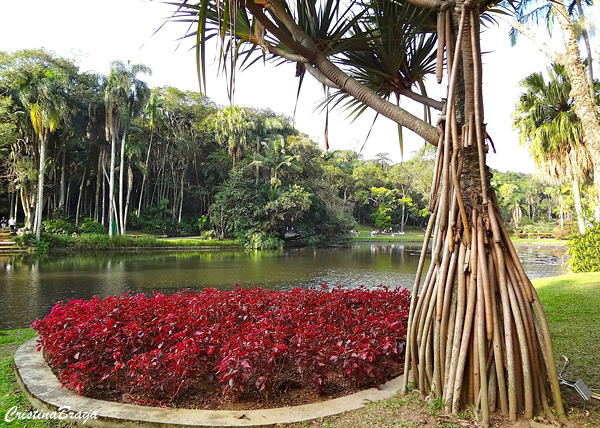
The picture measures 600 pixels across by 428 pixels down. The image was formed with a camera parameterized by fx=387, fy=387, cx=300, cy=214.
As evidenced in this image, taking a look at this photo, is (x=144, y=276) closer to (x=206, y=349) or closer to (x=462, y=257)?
(x=206, y=349)

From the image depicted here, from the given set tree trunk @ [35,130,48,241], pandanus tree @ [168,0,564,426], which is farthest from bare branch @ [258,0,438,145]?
tree trunk @ [35,130,48,241]

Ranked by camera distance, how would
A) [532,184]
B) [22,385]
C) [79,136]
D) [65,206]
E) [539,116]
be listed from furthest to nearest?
1. [532,184]
2. [65,206]
3. [79,136]
4. [539,116]
5. [22,385]

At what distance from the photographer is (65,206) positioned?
27.1 m

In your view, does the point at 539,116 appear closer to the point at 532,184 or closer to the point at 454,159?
the point at 454,159

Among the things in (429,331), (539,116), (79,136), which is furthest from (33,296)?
(79,136)

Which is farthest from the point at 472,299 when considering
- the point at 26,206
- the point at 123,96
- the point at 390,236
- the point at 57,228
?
the point at 390,236

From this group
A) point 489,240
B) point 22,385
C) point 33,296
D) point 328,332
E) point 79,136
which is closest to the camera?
point 489,240

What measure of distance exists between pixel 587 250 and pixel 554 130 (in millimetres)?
4987

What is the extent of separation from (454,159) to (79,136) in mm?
27915

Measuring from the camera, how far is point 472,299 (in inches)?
82.9

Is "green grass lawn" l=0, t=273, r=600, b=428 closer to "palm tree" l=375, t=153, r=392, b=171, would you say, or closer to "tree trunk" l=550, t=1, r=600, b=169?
"tree trunk" l=550, t=1, r=600, b=169

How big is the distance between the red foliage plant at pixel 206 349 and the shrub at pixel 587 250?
9024 millimetres

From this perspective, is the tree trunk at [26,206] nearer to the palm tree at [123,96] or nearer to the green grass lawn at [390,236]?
the palm tree at [123,96]

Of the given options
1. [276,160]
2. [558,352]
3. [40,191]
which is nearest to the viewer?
[558,352]
